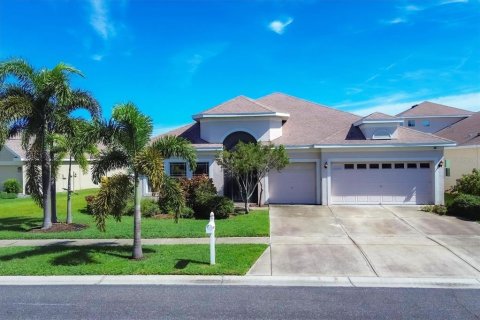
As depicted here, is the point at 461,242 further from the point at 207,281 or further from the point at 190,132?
the point at 190,132

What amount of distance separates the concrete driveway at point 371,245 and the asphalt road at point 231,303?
1.33 meters

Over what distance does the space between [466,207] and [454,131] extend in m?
16.7

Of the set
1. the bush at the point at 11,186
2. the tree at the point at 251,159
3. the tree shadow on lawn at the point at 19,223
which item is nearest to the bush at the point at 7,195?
the bush at the point at 11,186

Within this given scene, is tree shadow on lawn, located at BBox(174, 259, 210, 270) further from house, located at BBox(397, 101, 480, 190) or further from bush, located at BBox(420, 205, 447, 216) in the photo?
house, located at BBox(397, 101, 480, 190)

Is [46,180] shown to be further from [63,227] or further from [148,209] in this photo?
[148,209]

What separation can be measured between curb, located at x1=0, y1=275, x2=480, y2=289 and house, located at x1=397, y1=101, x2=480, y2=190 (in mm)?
19363

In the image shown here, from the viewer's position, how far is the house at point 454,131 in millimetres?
25609

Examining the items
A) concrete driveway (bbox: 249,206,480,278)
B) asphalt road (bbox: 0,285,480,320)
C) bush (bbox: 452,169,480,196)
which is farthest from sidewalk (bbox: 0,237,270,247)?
bush (bbox: 452,169,480,196)

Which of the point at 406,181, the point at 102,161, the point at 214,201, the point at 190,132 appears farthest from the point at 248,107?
the point at 102,161

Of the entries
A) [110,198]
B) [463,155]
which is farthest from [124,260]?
[463,155]

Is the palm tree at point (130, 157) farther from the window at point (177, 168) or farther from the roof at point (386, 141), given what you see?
the roof at point (386, 141)

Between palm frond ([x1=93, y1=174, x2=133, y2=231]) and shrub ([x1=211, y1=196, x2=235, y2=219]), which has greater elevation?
palm frond ([x1=93, y1=174, x2=133, y2=231])

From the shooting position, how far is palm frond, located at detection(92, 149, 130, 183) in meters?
10.5

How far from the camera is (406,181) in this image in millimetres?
20578
